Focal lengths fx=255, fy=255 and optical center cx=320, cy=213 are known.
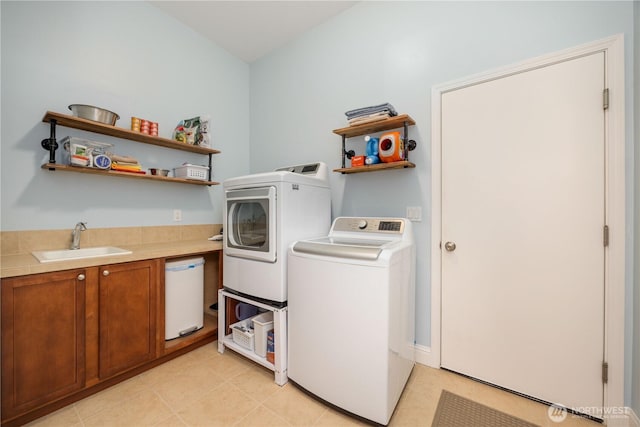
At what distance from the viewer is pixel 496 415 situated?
150 cm

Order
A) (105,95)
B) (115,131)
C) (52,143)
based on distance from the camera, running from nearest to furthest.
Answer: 1. (52,143)
2. (115,131)
3. (105,95)

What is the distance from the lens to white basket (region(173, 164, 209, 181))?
241 cm

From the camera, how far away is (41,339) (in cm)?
142

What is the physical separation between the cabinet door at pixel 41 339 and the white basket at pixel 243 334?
935 millimetres

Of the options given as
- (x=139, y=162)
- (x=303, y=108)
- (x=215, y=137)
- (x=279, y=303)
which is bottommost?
(x=279, y=303)

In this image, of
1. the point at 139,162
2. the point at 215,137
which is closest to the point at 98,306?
the point at 139,162

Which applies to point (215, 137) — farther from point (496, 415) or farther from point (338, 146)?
point (496, 415)

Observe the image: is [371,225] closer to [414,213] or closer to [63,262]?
[414,213]

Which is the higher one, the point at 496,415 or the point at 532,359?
the point at 532,359

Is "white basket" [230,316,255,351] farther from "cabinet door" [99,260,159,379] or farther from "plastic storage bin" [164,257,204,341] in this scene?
"cabinet door" [99,260,159,379]

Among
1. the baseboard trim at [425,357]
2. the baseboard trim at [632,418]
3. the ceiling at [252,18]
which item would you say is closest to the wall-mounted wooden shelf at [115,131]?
the ceiling at [252,18]

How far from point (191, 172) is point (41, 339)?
1522mm

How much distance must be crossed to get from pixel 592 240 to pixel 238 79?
11.8 feet

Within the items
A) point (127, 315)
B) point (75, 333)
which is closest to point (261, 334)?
point (127, 315)
